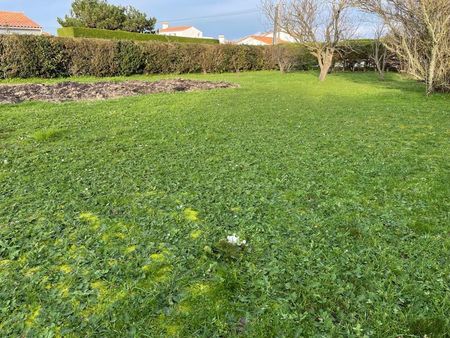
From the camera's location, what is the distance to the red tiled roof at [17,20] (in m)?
35.0

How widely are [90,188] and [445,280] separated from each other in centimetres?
299

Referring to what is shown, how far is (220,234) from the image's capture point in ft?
8.77

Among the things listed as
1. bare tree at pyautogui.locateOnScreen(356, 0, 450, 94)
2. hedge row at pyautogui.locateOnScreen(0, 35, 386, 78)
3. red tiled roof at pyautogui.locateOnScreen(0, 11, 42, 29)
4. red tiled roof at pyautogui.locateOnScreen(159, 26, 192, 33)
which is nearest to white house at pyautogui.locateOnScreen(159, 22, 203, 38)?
red tiled roof at pyautogui.locateOnScreen(159, 26, 192, 33)

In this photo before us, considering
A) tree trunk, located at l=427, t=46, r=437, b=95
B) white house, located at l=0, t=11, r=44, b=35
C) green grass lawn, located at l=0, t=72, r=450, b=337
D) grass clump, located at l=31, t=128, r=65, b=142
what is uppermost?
white house, located at l=0, t=11, r=44, b=35

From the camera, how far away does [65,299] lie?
1948 millimetres

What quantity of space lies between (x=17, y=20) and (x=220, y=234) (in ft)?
140

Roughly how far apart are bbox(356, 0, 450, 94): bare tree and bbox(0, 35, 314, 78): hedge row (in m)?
10.4

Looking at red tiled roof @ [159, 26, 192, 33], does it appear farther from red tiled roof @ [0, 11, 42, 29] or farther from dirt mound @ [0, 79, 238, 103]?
dirt mound @ [0, 79, 238, 103]

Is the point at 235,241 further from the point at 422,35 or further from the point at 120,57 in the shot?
the point at 120,57

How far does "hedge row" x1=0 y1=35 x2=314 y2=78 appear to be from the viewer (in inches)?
561

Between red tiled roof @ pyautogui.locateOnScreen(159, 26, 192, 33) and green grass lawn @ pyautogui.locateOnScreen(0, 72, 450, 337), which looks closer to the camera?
green grass lawn @ pyautogui.locateOnScreen(0, 72, 450, 337)

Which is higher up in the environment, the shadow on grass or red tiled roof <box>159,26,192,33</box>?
red tiled roof <box>159,26,192,33</box>

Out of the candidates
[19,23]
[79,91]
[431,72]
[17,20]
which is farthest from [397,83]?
[17,20]

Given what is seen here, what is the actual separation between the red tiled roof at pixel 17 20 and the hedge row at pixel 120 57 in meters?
24.4
